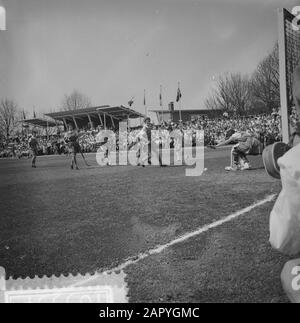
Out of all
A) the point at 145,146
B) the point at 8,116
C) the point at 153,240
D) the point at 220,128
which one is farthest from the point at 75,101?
the point at 145,146

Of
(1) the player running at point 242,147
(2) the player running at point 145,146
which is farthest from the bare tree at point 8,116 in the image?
(1) the player running at point 242,147

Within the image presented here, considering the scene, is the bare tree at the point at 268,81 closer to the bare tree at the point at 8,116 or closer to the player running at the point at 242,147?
the bare tree at the point at 8,116

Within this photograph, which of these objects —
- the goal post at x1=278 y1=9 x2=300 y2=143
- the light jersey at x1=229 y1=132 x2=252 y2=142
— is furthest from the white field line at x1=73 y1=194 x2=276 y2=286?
the light jersey at x1=229 y1=132 x2=252 y2=142

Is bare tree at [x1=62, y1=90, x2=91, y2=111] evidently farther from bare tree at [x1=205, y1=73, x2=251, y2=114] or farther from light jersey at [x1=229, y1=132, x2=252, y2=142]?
light jersey at [x1=229, y1=132, x2=252, y2=142]

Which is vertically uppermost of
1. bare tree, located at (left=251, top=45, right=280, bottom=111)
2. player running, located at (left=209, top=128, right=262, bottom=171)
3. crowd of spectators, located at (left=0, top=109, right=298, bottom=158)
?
bare tree, located at (left=251, top=45, right=280, bottom=111)

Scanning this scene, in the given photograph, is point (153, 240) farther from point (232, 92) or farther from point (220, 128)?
A: point (220, 128)
